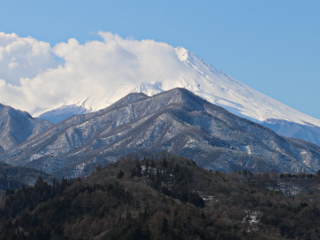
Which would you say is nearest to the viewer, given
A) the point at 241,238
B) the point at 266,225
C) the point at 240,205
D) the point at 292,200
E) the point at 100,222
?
the point at 241,238

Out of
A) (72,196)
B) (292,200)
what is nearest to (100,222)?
(72,196)

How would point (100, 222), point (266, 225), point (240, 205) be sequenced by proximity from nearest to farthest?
1. point (100, 222)
2. point (266, 225)
3. point (240, 205)

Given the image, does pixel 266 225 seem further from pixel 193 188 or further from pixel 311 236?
pixel 193 188

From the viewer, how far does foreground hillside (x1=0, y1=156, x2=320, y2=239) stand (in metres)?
112

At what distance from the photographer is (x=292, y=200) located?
5930 inches

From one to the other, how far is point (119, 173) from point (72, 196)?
2230 cm

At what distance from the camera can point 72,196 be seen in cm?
13475

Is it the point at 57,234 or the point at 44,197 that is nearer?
the point at 57,234

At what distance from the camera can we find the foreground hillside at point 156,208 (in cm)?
11225

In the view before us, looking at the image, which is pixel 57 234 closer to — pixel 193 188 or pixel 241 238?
pixel 241 238

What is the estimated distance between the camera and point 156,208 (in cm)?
12131

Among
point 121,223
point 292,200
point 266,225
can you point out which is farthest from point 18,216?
point 292,200

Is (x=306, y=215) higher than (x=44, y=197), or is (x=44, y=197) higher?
(x=44, y=197)

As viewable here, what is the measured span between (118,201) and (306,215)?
31432 millimetres
